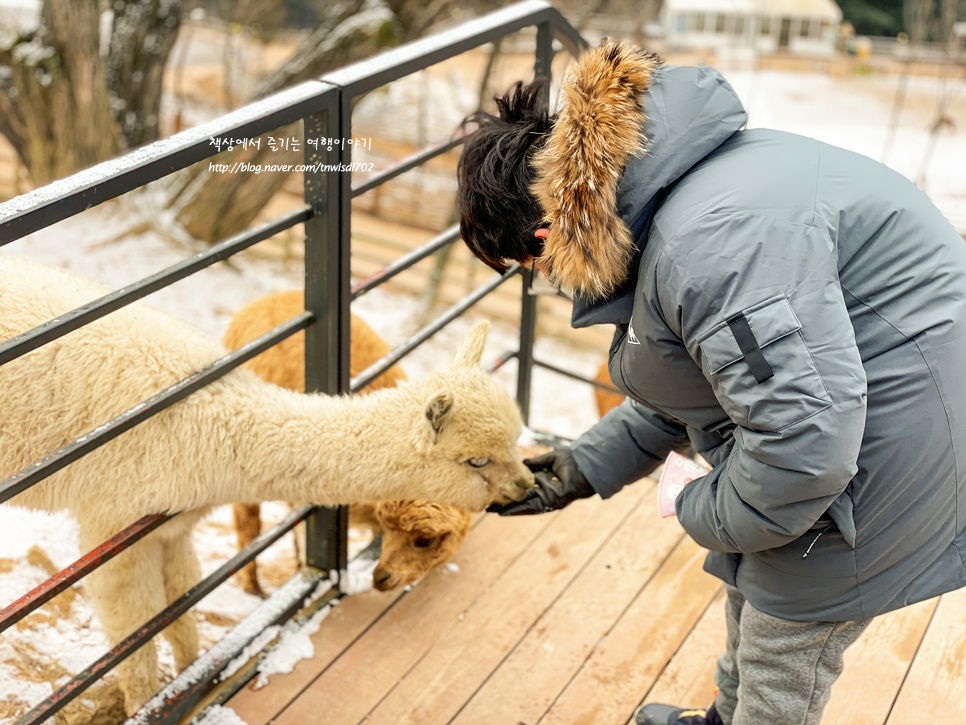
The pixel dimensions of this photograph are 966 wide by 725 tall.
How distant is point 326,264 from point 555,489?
828mm

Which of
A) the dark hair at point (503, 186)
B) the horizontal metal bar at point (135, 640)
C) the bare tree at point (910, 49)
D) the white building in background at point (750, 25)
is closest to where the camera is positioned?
the dark hair at point (503, 186)

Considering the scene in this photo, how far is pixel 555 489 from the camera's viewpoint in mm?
2309

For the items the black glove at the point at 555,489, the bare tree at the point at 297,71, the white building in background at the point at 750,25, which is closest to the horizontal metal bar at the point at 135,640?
the black glove at the point at 555,489

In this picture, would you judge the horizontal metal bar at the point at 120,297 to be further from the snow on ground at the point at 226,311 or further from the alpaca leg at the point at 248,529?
the alpaca leg at the point at 248,529

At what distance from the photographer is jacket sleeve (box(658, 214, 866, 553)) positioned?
1333mm

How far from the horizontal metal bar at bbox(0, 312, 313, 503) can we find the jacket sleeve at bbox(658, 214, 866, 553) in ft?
3.79

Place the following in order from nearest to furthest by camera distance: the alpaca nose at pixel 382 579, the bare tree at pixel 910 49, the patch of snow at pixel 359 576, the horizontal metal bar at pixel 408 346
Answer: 1. the horizontal metal bar at pixel 408 346
2. the alpaca nose at pixel 382 579
3. the patch of snow at pixel 359 576
4. the bare tree at pixel 910 49

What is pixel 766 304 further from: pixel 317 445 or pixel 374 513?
pixel 374 513

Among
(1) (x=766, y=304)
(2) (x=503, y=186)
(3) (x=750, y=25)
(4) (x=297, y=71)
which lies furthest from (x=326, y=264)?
(3) (x=750, y=25)

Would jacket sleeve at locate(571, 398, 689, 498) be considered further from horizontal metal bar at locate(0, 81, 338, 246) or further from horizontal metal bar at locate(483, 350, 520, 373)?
horizontal metal bar at locate(0, 81, 338, 246)

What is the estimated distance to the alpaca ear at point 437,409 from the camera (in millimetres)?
2051

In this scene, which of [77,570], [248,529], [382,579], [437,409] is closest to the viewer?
[77,570]

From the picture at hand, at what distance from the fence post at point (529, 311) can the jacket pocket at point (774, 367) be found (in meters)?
1.19

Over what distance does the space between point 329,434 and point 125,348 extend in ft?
1.73
